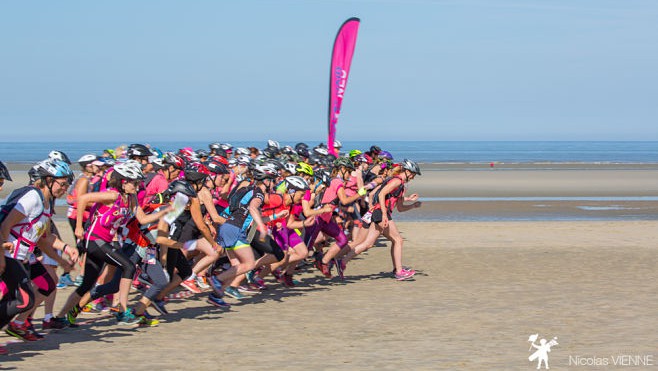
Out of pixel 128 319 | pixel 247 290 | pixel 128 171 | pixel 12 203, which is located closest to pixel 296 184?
pixel 247 290

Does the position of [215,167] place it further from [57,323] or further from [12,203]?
[12,203]

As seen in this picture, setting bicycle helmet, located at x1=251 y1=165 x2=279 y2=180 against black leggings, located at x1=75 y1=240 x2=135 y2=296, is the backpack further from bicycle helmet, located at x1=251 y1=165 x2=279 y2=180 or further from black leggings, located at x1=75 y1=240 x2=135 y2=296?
bicycle helmet, located at x1=251 y1=165 x2=279 y2=180

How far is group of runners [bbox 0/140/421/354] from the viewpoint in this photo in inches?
372

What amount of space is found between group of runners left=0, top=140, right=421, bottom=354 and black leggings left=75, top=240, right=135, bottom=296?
0.01 m

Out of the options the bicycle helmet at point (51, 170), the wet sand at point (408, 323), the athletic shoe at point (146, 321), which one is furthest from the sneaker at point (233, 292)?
the bicycle helmet at point (51, 170)

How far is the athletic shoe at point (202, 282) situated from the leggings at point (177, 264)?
2876 millimetres

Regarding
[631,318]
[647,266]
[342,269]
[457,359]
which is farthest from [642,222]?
[457,359]

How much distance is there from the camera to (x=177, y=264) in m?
11.2

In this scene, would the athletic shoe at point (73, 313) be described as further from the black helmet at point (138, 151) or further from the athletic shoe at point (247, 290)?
the black helmet at point (138, 151)

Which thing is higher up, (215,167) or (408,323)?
(215,167)

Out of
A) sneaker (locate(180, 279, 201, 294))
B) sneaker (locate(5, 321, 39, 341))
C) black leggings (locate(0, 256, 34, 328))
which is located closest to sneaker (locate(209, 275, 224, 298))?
sneaker (locate(180, 279, 201, 294))
